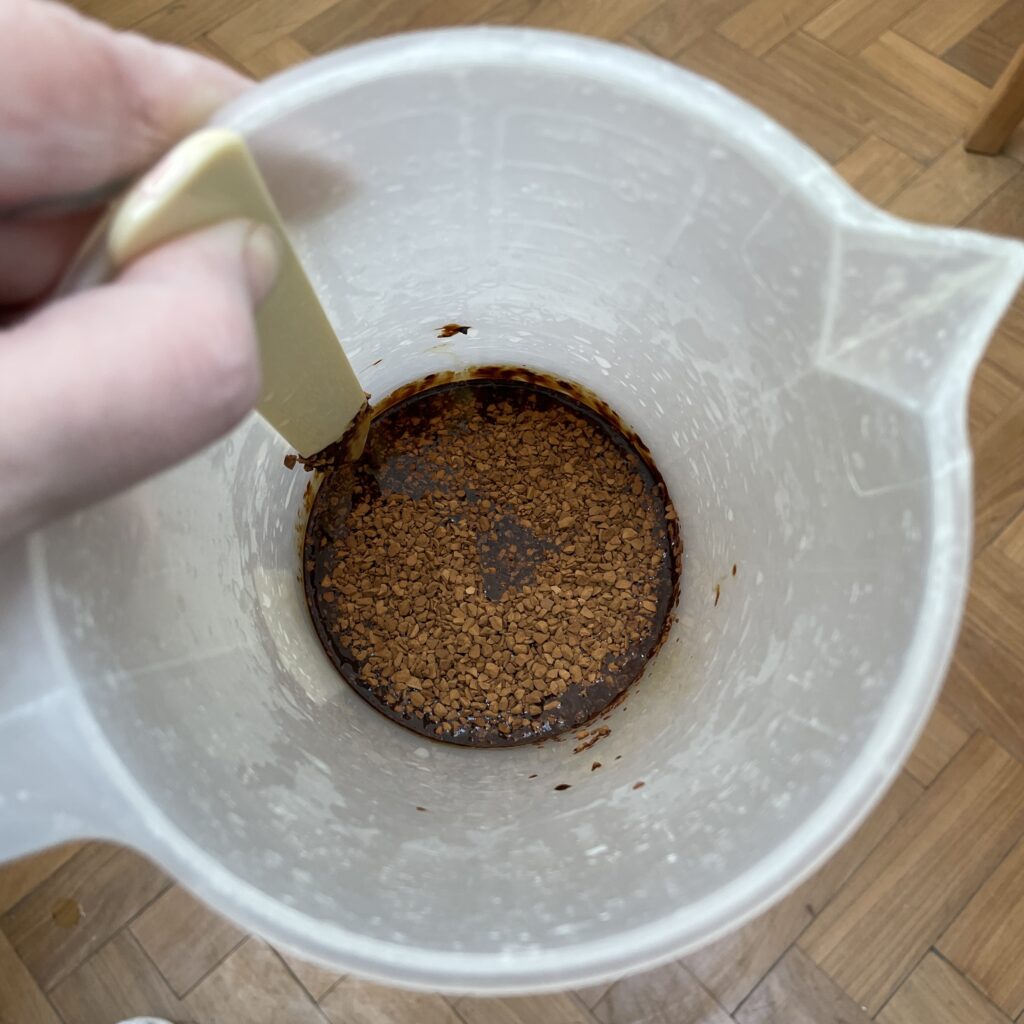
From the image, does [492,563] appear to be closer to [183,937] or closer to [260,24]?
[183,937]

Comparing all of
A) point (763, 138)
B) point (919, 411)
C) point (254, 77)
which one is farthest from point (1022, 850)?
point (254, 77)

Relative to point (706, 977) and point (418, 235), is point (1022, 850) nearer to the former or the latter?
point (706, 977)

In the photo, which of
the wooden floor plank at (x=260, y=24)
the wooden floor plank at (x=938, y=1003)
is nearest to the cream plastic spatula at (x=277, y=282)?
the wooden floor plank at (x=260, y=24)

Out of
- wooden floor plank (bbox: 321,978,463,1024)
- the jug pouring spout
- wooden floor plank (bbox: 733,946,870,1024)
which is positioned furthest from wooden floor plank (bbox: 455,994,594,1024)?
the jug pouring spout

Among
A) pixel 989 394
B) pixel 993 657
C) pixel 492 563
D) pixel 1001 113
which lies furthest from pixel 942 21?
pixel 492 563

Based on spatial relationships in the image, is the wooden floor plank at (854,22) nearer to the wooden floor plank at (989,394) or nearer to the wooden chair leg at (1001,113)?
the wooden chair leg at (1001,113)

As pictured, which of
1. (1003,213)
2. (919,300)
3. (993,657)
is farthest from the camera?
(1003,213)
